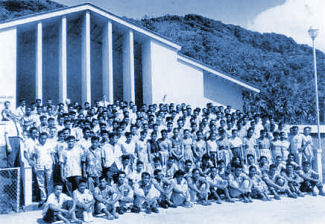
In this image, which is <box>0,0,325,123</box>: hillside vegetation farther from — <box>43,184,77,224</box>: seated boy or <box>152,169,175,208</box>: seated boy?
<box>43,184,77,224</box>: seated boy

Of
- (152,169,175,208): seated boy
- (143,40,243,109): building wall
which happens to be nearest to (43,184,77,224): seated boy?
(152,169,175,208): seated boy

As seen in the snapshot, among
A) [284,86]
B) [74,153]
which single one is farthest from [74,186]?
[284,86]

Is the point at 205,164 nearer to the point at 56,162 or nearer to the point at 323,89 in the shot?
the point at 56,162

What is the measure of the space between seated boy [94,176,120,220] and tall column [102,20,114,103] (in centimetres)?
733

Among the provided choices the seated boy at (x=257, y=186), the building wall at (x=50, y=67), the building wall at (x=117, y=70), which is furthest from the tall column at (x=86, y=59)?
the seated boy at (x=257, y=186)

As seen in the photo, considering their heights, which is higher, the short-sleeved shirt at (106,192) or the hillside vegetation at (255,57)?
the hillside vegetation at (255,57)

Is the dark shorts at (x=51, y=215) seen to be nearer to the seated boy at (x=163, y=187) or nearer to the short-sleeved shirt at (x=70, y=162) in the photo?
the short-sleeved shirt at (x=70, y=162)

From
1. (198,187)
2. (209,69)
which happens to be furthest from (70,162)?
(209,69)

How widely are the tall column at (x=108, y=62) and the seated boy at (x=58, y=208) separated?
7878mm

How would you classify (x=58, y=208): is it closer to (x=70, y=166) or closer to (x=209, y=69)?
(x=70, y=166)

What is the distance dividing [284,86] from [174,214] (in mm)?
27553

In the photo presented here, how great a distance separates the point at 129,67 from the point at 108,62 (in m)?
0.96

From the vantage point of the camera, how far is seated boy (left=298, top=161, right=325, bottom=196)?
32.2 feet

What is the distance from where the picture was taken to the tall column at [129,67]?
608 inches
